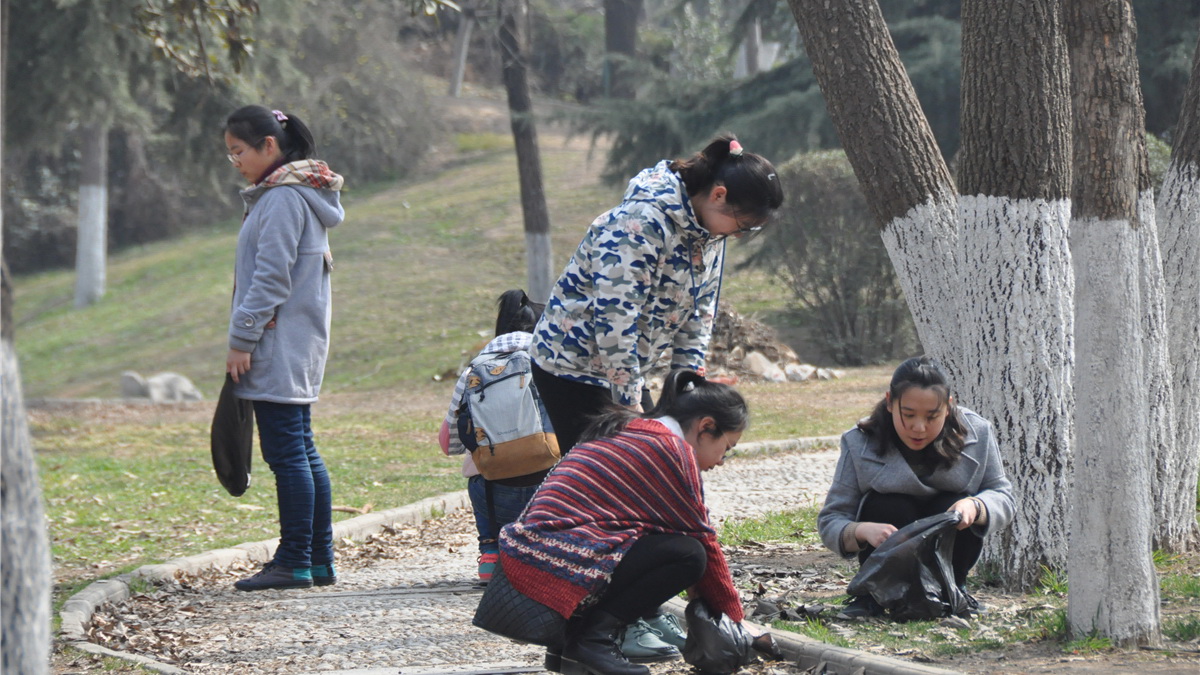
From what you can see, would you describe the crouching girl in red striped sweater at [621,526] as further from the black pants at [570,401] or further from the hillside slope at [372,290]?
the hillside slope at [372,290]

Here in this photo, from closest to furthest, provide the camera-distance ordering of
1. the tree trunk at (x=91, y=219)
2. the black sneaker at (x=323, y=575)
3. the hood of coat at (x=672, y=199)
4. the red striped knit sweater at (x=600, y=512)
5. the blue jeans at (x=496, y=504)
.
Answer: the red striped knit sweater at (x=600, y=512)
the hood of coat at (x=672, y=199)
the blue jeans at (x=496, y=504)
the black sneaker at (x=323, y=575)
the tree trunk at (x=91, y=219)

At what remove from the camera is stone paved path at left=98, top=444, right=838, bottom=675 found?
443 cm

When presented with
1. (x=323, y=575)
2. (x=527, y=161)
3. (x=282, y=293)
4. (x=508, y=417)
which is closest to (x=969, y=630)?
(x=508, y=417)

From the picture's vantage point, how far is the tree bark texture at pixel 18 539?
231 cm

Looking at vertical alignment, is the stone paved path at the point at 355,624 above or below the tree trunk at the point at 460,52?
below

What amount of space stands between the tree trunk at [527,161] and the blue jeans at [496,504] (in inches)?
481

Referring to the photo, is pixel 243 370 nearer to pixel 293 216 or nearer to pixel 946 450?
pixel 293 216

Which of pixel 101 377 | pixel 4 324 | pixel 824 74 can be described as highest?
pixel 824 74

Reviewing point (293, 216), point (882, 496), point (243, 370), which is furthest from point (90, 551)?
point (882, 496)

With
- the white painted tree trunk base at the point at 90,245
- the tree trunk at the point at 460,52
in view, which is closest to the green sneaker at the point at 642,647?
the white painted tree trunk base at the point at 90,245

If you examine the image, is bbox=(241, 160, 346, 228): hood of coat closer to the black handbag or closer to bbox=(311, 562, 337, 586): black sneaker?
bbox=(311, 562, 337, 586): black sneaker

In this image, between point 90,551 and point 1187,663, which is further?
point 90,551

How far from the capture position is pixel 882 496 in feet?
15.5

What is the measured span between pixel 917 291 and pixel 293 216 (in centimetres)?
268
